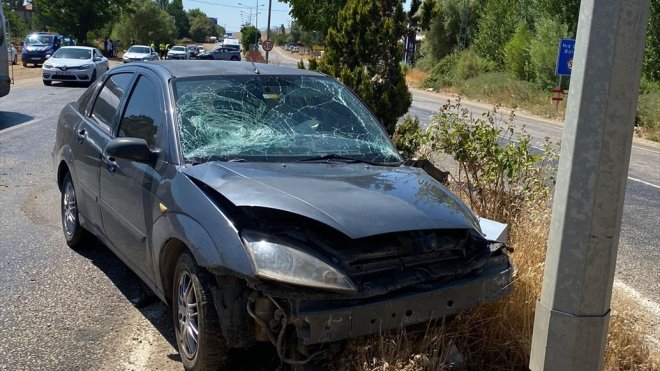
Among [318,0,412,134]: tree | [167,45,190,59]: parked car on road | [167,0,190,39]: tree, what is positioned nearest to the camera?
[318,0,412,134]: tree

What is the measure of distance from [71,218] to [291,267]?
140 inches

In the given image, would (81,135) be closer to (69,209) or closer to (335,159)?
(69,209)

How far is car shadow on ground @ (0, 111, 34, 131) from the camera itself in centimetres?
1381

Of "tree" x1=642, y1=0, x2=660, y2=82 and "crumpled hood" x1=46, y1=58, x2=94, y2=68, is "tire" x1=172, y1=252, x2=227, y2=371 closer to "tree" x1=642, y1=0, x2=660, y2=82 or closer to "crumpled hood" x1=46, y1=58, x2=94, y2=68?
"crumpled hood" x1=46, y1=58, x2=94, y2=68

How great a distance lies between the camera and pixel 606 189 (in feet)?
9.05

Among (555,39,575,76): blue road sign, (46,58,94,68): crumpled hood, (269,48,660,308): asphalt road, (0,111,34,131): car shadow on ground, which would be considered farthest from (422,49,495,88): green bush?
(0,111,34,131): car shadow on ground

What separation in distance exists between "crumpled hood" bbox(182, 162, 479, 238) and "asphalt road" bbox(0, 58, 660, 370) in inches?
47.5

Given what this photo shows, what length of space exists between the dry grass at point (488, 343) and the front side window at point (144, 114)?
6.56 ft

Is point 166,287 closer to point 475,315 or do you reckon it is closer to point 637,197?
point 475,315

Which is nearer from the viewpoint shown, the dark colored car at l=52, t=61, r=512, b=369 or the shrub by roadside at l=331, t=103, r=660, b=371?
the dark colored car at l=52, t=61, r=512, b=369

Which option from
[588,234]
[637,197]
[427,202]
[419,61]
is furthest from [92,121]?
[419,61]

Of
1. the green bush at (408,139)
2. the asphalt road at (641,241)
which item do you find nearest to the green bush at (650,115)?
the asphalt road at (641,241)

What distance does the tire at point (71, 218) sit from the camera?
582cm

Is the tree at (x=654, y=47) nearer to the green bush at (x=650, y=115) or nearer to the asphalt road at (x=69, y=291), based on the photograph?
the green bush at (x=650, y=115)
